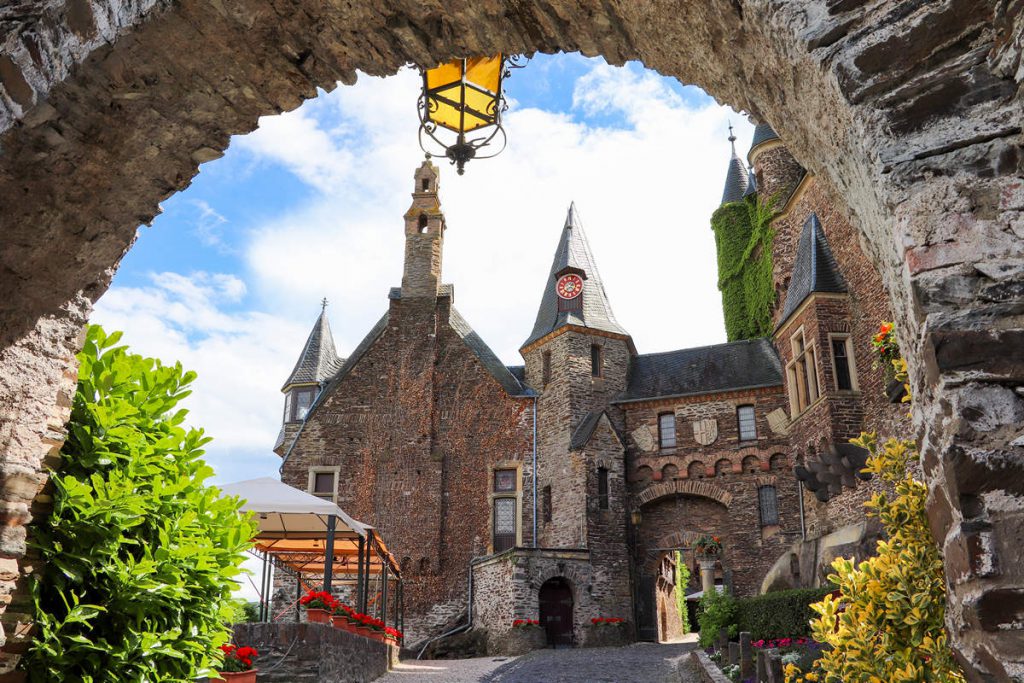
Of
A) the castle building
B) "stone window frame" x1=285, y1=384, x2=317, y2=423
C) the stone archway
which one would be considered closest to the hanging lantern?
the stone archway

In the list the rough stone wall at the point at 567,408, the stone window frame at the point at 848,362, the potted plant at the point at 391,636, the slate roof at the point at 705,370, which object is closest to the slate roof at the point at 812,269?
the stone window frame at the point at 848,362

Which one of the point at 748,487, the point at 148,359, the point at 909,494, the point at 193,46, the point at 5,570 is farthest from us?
the point at 748,487

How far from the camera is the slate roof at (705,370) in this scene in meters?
24.4

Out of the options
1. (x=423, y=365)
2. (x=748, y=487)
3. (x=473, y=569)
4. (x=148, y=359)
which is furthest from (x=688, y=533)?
(x=148, y=359)

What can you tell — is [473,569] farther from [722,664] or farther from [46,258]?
[46,258]

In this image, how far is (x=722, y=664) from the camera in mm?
13125

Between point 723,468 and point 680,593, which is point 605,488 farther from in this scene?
→ point 680,593

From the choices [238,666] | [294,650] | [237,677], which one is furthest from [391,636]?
[237,677]

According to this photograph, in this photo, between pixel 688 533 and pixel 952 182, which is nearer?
pixel 952 182

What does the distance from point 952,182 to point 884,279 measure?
1.55 feet

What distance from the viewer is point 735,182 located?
29.5 meters

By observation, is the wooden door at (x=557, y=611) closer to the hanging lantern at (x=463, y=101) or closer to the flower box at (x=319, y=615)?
the flower box at (x=319, y=615)

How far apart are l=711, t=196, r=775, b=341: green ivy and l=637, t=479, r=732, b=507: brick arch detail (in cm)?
558

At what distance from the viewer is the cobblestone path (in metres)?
12.9
